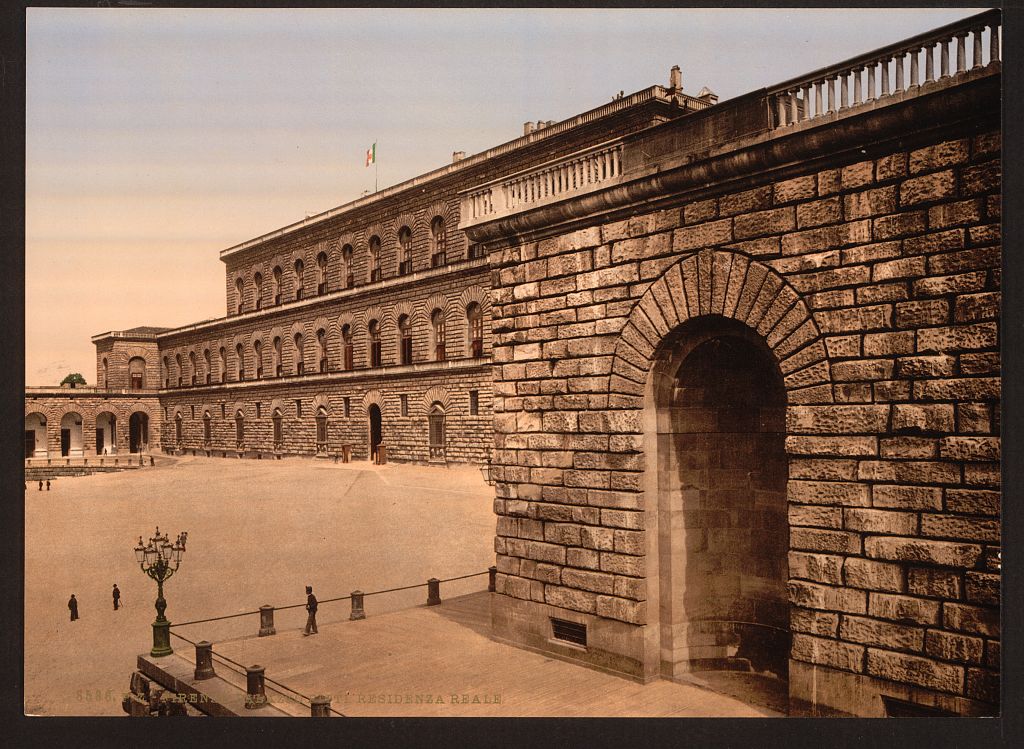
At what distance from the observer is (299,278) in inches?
1639

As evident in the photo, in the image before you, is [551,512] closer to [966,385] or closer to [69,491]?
[966,385]

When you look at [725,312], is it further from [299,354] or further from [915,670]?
[299,354]

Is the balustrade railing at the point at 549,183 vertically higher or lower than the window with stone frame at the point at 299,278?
lower

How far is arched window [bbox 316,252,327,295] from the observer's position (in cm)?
4034

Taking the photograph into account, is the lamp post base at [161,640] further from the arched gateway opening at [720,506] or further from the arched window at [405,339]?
the arched window at [405,339]

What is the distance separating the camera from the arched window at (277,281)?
139 ft

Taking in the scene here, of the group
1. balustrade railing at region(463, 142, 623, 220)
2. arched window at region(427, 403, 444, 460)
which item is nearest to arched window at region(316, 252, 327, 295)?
arched window at region(427, 403, 444, 460)

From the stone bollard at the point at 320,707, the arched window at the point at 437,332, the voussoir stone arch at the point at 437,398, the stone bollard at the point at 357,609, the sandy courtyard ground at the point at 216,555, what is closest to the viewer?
the stone bollard at the point at 320,707

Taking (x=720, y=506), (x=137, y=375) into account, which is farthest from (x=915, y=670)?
(x=137, y=375)

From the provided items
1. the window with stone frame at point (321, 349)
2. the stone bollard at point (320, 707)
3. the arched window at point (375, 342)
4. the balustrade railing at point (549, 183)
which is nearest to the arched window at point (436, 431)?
the arched window at point (375, 342)

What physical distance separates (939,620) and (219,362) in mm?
43489

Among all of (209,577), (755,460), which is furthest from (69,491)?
(755,460)

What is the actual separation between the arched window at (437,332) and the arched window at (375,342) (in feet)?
13.3

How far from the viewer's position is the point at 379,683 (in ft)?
34.2
